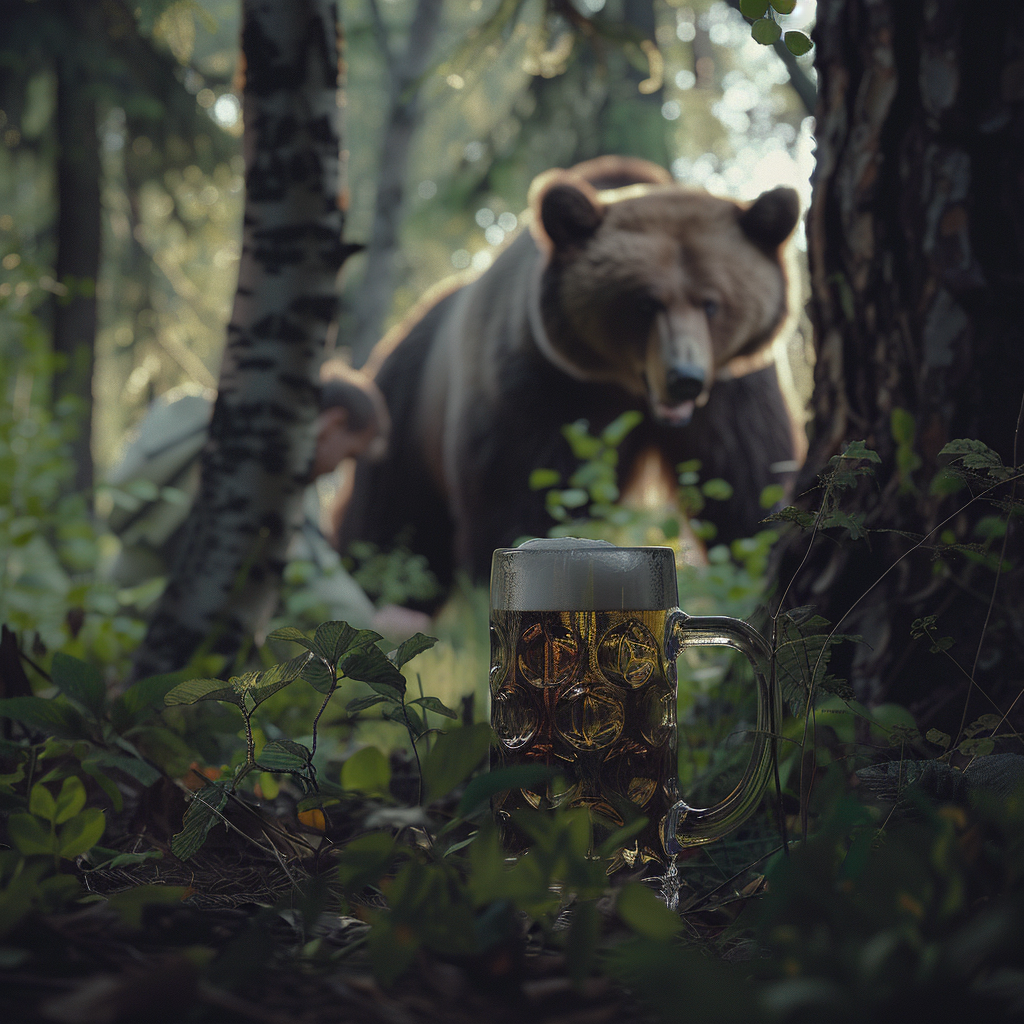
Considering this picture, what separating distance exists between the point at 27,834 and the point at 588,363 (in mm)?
2956

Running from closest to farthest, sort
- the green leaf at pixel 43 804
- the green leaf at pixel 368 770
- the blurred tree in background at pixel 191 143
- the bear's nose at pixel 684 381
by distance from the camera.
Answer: the green leaf at pixel 43 804 < the green leaf at pixel 368 770 < the blurred tree in background at pixel 191 143 < the bear's nose at pixel 684 381

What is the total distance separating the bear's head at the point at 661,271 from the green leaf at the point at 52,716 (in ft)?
7.59

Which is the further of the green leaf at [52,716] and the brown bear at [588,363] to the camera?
the brown bear at [588,363]

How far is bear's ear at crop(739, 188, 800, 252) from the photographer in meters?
3.00

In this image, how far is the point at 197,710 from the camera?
3.60ft

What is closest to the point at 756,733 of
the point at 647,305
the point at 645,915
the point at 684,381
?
the point at 645,915

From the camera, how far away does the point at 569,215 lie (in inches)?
122

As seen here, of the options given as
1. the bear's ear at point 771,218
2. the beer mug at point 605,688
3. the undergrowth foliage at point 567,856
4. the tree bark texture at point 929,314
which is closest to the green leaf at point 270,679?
the undergrowth foliage at point 567,856

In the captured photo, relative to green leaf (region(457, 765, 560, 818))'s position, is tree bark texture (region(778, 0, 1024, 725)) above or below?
above

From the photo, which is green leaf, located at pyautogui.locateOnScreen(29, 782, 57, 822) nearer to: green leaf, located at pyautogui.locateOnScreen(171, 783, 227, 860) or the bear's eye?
green leaf, located at pyautogui.locateOnScreen(171, 783, 227, 860)

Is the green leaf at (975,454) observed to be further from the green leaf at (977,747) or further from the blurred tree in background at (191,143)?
the blurred tree in background at (191,143)

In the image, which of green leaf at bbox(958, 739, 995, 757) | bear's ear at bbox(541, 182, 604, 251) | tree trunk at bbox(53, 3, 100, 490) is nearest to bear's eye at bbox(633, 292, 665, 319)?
bear's ear at bbox(541, 182, 604, 251)

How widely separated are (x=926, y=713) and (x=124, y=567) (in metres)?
3.63

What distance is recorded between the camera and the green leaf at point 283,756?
76 cm
